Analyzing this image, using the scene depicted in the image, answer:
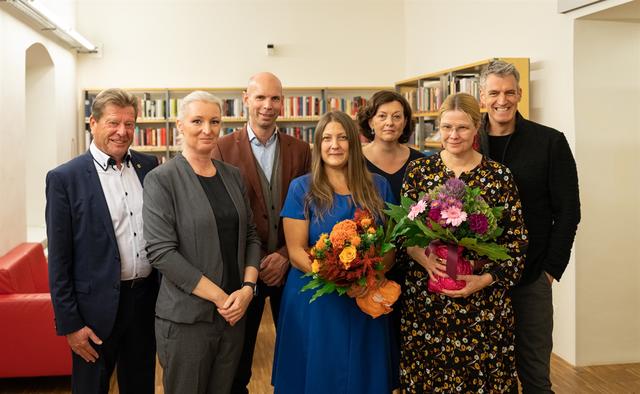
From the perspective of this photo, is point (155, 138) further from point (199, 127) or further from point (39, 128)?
point (199, 127)

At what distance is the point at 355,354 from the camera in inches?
104

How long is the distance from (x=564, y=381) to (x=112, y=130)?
3.67 metres

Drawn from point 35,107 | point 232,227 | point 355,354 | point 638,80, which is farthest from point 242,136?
point 35,107

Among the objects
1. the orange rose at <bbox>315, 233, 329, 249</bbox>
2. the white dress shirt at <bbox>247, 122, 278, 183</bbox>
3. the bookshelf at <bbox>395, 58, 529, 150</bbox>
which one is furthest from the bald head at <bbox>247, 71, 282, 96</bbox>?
the bookshelf at <bbox>395, 58, 529, 150</bbox>

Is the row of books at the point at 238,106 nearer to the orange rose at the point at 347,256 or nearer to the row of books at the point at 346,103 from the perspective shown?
the row of books at the point at 346,103

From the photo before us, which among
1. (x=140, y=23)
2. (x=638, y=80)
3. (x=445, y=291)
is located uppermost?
(x=140, y=23)

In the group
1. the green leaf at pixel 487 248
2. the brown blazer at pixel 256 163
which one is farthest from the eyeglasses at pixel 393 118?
the green leaf at pixel 487 248

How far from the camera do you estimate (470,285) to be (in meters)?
2.46

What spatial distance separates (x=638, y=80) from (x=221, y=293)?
12.6 ft

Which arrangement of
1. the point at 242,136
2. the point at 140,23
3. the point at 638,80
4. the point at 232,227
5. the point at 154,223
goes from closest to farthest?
the point at 154,223
the point at 232,227
the point at 242,136
the point at 638,80
the point at 140,23

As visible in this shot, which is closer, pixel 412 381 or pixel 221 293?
pixel 221 293

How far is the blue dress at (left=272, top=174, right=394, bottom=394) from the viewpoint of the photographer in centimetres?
263

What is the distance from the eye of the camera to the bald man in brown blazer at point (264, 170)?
3111 mm

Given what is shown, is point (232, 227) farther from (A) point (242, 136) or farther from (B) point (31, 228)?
(B) point (31, 228)
